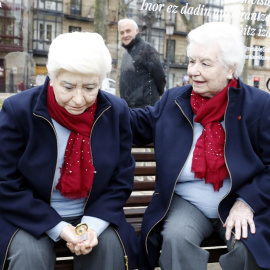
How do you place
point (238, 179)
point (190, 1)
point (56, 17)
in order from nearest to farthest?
point (238, 179) → point (56, 17) → point (190, 1)

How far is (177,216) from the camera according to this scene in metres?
2.56

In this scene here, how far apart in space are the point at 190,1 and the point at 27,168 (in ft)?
12.5

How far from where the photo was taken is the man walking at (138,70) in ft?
16.1

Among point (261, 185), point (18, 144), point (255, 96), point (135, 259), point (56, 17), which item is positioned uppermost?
point (56, 17)

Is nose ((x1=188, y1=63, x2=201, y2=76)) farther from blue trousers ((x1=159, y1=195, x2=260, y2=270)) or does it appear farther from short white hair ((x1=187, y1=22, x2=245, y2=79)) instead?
blue trousers ((x1=159, y1=195, x2=260, y2=270))

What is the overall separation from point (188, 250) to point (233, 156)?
0.53 m

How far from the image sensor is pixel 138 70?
4.99 m

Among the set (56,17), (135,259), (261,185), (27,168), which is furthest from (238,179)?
(56,17)

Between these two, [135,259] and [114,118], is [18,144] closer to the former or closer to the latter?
[114,118]

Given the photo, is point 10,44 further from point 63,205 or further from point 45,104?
point 63,205

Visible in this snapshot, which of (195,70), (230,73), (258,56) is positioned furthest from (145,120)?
(258,56)

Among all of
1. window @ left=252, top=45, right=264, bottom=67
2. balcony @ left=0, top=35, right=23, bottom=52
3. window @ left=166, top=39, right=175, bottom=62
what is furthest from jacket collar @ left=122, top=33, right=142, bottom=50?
window @ left=252, top=45, right=264, bottom=67

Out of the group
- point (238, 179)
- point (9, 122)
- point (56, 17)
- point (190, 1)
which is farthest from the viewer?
point (190, 1)

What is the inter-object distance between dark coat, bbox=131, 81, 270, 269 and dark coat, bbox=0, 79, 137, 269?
0.67ft
